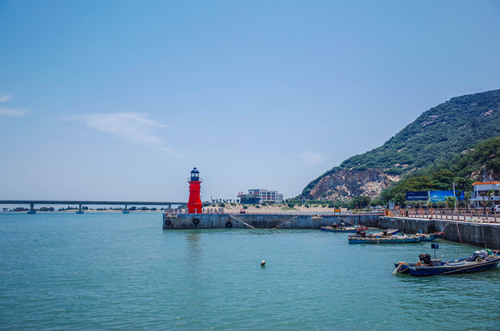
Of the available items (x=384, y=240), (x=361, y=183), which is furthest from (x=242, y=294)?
(x=361, y=183)

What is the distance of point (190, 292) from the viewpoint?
2300 centimetres

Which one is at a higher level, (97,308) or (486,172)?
(486,172)

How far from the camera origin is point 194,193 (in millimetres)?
73438

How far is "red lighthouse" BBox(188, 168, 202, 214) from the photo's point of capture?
7169 cm

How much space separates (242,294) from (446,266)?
50.2 ft

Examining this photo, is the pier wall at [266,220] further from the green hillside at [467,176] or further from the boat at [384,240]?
the green hillside at [467,176]

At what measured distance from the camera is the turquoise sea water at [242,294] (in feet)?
57.9

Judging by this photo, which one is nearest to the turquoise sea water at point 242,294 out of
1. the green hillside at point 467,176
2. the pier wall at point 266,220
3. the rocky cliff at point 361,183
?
the pier wall at point 266,220

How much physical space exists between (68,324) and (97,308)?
7.83 feet

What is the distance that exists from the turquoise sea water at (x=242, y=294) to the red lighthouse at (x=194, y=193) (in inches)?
1373

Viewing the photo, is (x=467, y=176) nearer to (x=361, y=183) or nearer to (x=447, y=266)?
(x=361, y=183)

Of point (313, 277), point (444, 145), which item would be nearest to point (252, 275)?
point (313, 277)

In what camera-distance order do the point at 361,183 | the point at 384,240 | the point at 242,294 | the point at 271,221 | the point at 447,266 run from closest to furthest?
the point at 242,294
the point at 447,266
the point at 384,240
the point at 271,221
the point at 361,183

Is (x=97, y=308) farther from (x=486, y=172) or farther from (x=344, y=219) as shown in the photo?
(x=486, y=172)
